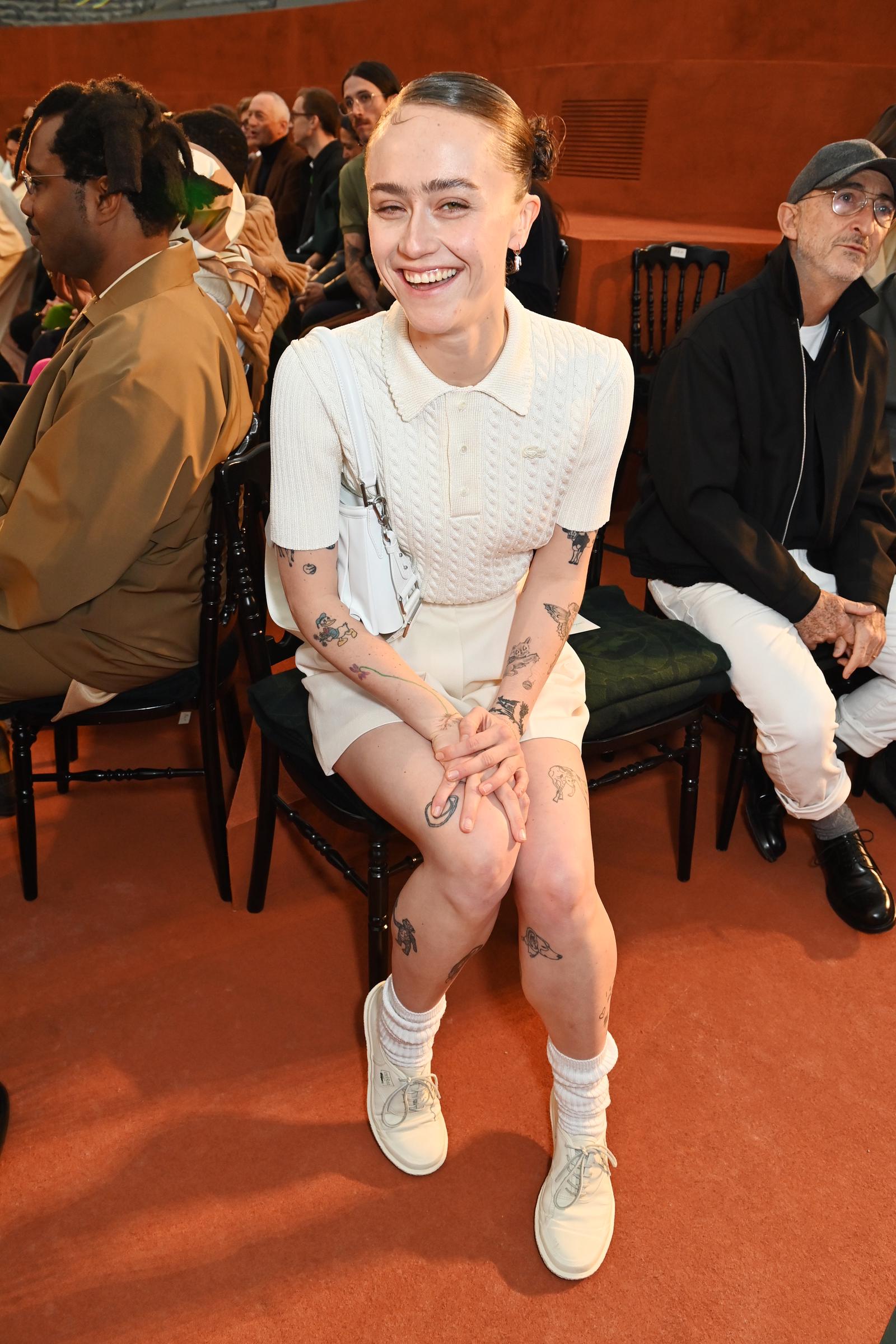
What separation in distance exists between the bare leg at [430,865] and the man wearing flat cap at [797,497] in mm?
892

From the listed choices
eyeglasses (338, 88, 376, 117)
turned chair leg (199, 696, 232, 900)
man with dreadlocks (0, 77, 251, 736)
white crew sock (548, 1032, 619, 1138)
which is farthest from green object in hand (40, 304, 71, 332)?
eyeglasses (338, 88, 376, 117)

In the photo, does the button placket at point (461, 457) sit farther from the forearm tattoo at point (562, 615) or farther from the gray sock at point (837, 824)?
the gray sock at point (837, 824)

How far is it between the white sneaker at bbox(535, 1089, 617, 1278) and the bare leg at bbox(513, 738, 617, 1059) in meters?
0.15

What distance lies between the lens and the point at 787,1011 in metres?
1.93

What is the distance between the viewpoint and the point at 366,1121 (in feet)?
5.54

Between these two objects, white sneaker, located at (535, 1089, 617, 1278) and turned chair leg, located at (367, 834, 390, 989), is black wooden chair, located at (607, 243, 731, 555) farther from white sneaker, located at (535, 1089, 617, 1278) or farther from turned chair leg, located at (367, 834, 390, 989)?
white sneaker, located at (535, 1089, 617, 1278)

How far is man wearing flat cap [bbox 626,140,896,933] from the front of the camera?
6.86 feet

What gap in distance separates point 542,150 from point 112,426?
2.76 feet

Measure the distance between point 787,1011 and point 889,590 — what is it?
97 cm

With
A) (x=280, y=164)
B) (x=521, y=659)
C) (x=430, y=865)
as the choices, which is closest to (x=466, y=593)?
(x=521, y=659)

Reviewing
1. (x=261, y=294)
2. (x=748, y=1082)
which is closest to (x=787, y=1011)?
(x=748, y=1082)

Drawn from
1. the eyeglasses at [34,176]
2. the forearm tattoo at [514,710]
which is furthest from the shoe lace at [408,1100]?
the eyeglasses at [34,176]

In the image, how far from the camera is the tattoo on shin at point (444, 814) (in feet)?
4.68

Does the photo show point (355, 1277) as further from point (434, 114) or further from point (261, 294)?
point (261, 294)
